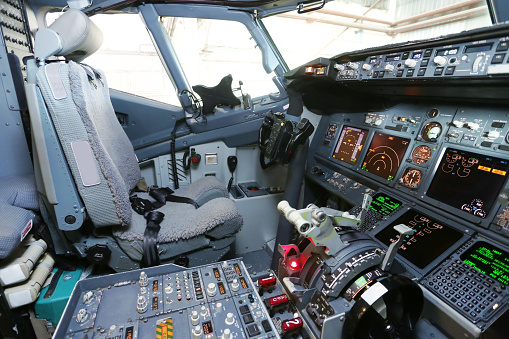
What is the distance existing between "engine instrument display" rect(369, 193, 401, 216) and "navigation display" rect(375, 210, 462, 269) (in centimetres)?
10

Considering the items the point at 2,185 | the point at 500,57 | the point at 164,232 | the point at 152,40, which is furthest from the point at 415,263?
the point at 152,40

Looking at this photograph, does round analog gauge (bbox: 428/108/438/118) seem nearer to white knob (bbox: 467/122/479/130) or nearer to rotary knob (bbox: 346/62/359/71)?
white knob (bbox: 467/122/479/130)

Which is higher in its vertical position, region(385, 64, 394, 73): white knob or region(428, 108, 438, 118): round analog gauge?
region(385, 64, 394, 73): white knob

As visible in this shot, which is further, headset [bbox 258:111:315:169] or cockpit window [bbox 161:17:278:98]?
cockpit window [bbox 161:17:278:98]

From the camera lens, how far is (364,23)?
273 centimetres

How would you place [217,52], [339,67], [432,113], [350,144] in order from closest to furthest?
1. [432,113]
2. [339,67]
3. [350,144]
4. [217,52]

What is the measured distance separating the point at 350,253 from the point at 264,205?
1.42 meters

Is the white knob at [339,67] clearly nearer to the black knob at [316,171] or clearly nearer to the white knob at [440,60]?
the white knob at [440,60]

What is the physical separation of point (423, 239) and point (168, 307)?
A: 44.7 inches

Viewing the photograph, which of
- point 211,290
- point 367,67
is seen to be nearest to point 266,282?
point 211,290

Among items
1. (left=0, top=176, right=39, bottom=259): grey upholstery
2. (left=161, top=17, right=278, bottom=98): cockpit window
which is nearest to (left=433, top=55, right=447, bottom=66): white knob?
(left=161, top=17, right=278, bottom=98): cockpit window

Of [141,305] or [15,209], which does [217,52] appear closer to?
[15,209]

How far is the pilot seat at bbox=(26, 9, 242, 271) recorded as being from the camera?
115 cm

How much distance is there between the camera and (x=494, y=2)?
4.66 ft
